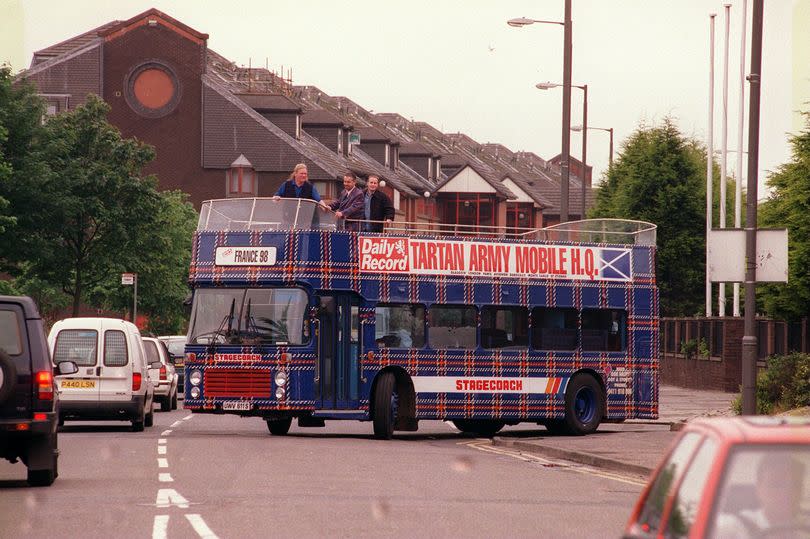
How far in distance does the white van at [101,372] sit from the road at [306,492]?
6.94 ft

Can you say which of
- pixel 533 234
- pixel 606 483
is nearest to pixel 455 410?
pixel 533 234

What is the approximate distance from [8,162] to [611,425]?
93.3 ft

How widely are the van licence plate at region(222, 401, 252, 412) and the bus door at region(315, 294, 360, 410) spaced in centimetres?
110

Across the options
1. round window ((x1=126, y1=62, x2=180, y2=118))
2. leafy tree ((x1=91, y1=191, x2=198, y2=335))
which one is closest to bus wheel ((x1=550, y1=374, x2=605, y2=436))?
leafy tree ((x1=91, y1=191, x2=198, y2=335))

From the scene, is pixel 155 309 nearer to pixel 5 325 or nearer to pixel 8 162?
pixel 8 162

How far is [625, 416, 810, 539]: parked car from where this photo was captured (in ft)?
18.1

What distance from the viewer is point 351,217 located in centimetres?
2688

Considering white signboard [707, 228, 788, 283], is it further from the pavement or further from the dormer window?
the dormer window

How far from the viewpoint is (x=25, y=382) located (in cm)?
1611

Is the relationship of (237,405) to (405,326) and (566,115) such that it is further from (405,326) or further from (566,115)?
(566,115)

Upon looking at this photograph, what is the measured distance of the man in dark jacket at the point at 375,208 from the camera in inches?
1056

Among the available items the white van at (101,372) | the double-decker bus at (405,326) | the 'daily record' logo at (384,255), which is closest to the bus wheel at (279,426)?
the double-decker bus at (405,326)

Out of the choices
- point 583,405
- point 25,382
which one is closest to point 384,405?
point 583,405

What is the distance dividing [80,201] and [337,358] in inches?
1298
